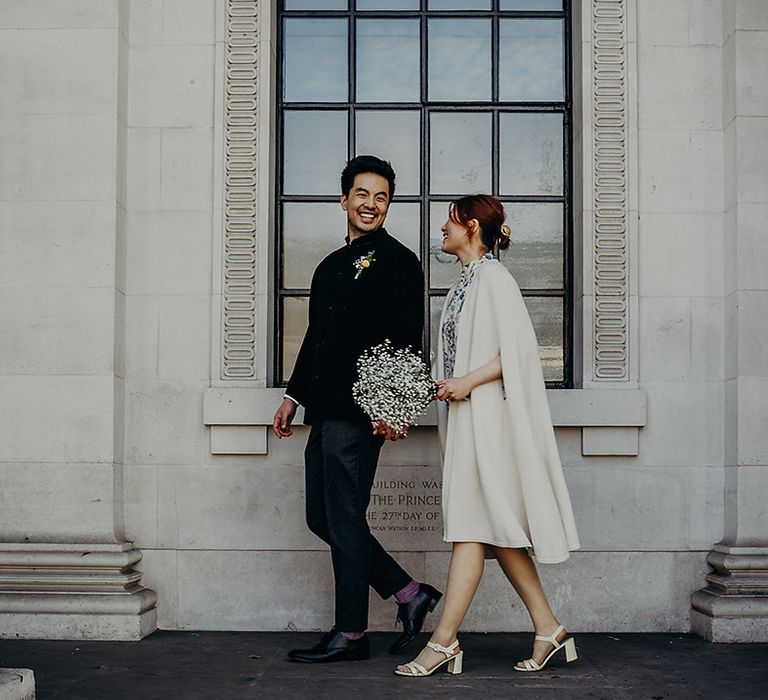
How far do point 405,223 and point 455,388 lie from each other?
2.41 meters

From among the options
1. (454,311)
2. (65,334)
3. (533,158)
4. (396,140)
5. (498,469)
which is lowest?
(498,469)

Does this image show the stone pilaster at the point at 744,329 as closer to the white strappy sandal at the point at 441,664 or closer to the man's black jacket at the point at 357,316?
the white strappy sandal at the point at 441,664

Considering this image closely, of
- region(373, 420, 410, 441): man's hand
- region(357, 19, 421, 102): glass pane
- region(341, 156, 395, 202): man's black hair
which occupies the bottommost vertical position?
region(373, 420, 410, 441): man's hand

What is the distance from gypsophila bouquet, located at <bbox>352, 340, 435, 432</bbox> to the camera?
621 cm

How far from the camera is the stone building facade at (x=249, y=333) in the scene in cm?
746

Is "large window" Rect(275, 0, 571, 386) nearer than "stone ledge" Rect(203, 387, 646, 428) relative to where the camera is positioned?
No

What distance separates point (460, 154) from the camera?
8.35 m

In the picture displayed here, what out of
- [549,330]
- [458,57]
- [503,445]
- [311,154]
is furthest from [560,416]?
[458,57]

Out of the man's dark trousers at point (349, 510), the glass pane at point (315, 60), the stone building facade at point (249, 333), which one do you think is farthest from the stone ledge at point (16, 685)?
the glass pane at point (315, 60)

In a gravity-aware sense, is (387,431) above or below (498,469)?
above

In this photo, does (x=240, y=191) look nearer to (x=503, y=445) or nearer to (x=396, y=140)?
(x=396, y=140)

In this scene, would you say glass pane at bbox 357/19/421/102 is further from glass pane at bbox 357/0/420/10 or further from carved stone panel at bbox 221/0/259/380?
carved stone panel at bbox 221/0/259/380

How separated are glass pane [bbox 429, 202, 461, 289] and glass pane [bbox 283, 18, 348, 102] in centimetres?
100

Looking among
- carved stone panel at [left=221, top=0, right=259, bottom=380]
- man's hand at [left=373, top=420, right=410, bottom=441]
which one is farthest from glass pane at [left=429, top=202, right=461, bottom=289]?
man's hand at [left=373, top=420, right=410, bottom=441]
